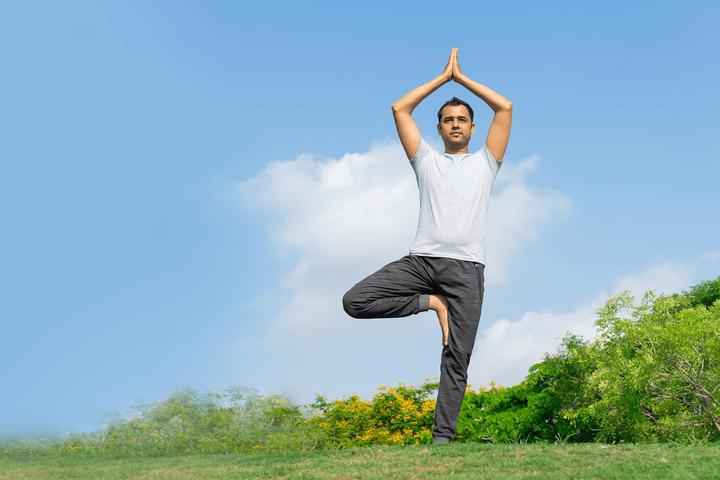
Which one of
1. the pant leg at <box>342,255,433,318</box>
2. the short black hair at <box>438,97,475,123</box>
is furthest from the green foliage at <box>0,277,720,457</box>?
the short black hair at <box>438,97,475,123</box>

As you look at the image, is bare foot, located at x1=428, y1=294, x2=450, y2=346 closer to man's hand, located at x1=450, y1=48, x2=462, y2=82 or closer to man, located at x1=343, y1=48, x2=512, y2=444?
man, located at x1=343, y1=48, x2=512, y2=444

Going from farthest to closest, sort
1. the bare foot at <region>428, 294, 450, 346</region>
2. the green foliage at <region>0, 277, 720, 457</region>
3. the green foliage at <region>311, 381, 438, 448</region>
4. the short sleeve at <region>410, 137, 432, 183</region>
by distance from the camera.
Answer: the green foliage at <region>311, 381, 438, 448</region> → the green foliage at <region>0, 277, 720, 457</region> → the short sleeve at <region>410, 137, 432, 183</region> → the bare foot at <region>428, 294, 450, 346</region>

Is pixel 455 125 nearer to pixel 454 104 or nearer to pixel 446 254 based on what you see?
pixel 454 104

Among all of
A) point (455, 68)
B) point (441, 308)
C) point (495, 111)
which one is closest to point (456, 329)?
point (441, 308)

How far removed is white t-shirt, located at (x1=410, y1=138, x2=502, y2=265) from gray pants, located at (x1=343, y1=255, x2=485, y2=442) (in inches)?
4.5

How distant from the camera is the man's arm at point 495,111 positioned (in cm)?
607

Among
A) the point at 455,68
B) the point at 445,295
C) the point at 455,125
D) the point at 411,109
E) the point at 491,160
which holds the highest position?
the point at 455,68

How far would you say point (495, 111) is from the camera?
240 inches

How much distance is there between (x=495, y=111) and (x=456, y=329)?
1.84m

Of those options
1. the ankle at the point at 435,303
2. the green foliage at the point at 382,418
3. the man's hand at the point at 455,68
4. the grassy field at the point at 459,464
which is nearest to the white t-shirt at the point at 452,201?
the ankle at the point at 435,303

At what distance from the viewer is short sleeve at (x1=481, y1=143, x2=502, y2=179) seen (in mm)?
6145

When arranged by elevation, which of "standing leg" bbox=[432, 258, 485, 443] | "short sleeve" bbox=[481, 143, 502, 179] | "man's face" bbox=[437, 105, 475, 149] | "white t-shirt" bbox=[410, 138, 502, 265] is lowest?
"standing leg" bbox=[432, 258, 485, 443]

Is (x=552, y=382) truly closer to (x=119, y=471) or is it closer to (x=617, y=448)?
(x=617, y=448)

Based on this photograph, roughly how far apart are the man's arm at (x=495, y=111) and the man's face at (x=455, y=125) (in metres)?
0.20
